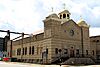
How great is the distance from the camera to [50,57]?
53.5 m

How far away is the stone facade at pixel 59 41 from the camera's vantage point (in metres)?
54.3

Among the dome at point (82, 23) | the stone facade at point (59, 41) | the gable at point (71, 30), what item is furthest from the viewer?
the dome at point (82, 23)

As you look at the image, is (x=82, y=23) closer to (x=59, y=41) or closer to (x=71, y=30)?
(x=71, y=30)

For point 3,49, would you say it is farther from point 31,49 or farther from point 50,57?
point 50,57

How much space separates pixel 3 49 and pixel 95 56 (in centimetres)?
5611

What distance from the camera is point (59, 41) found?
5484 cm

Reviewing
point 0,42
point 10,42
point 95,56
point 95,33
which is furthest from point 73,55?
point 0,42

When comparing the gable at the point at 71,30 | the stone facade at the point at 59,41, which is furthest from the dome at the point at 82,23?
the gable at the point at 71,30

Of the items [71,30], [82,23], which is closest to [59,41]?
[71,30]

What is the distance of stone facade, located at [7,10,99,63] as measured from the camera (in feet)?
178

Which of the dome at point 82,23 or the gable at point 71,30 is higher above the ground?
the dome at point 82,23

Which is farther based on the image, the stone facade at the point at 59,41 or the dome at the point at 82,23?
the dome at the point at 82,23

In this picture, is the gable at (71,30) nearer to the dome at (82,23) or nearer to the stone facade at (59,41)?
the stone facade at (59,41)

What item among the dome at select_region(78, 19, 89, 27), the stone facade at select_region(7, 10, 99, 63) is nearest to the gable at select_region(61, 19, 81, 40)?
the stone facade at select_region(7, 10, 99, 63)
